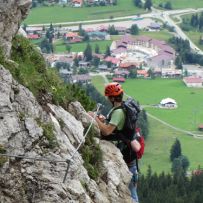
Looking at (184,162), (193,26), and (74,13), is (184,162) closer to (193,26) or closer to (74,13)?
(193,26)

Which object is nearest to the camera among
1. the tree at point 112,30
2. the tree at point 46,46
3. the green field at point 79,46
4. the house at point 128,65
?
the house at point 128,65

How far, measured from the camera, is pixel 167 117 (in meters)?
75.1

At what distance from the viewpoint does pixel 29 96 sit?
24.9 feet

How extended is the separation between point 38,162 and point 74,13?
11798 centimetres

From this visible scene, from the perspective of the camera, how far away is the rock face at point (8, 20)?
8.40 metres

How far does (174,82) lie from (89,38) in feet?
79.2

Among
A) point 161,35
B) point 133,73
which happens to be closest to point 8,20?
point 133,73

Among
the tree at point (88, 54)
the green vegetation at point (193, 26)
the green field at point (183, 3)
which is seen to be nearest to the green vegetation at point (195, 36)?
the green vegetation at point (193, 26)

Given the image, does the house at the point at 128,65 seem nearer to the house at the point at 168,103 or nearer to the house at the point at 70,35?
the house at the point at 70,35

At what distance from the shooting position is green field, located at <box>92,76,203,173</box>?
2405 inches

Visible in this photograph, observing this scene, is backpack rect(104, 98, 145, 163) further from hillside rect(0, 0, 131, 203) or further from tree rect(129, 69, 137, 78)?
tree rect(129, 69, 137, 78)

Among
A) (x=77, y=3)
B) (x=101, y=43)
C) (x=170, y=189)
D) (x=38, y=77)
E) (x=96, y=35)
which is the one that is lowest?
(x=101, y=43)

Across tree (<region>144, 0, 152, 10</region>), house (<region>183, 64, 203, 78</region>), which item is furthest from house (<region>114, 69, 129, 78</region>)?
tree (<region>144, 0, 152, 10</region>)

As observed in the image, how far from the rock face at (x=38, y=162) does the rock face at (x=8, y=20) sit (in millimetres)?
1001
